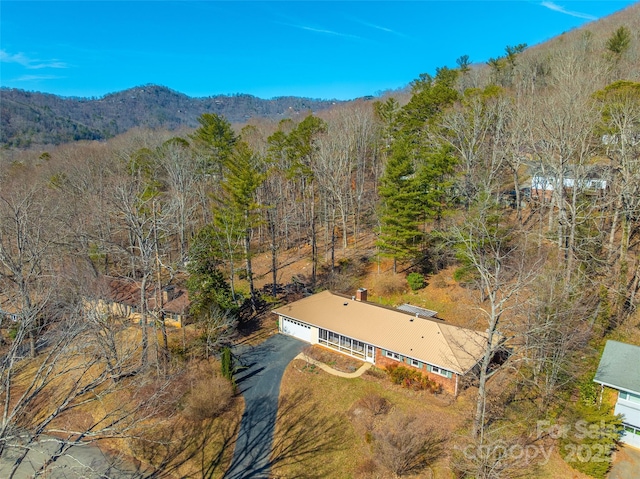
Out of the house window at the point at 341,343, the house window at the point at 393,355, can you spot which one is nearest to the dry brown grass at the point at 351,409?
the house window at the point at 393,355

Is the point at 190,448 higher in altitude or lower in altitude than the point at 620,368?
lower

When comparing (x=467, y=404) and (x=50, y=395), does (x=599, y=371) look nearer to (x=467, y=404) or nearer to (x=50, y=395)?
(x=467, y=404)

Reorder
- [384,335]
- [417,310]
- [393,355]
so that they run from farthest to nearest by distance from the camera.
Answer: [417,310]
[384,335]
[393,355]

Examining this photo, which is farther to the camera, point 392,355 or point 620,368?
point 392,355

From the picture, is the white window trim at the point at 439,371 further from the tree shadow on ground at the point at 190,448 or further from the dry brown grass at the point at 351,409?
the tree shadow on ground at the point at 190,448

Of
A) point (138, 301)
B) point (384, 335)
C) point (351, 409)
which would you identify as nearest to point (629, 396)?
point (384, 335)

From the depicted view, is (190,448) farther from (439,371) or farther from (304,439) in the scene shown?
(439,371)

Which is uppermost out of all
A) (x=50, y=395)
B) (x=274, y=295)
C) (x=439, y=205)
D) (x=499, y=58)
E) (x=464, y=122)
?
(x=499, y=58)

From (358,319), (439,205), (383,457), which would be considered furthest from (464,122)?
(383,457)
